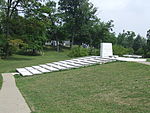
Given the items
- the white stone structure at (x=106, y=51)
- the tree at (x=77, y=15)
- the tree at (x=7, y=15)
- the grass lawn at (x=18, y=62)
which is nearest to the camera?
the white stone structure at (x=106, y=51)

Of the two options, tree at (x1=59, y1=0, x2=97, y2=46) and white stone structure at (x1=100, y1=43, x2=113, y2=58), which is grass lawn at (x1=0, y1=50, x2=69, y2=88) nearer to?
white stone structure at (x1=100, y1=43, x2=113, y2=58)

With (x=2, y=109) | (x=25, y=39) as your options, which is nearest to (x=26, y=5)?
(x=25, y=39)

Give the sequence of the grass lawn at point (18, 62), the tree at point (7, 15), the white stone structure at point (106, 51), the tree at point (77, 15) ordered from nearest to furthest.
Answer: the white stone structure at point (106, 51) → the grass lawn at point (18, 62) → the tree at point (7, 15) → the tree at point (77, 15)

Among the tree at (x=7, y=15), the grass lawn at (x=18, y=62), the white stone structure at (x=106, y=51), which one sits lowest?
the grass lawn at (x=18, y=62)

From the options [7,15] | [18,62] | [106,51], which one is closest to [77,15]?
[7,15]

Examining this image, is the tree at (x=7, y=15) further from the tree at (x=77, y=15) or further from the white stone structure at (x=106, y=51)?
the tree at (x=77, y=15)

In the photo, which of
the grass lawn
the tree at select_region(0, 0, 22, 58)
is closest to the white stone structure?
the grass lawn

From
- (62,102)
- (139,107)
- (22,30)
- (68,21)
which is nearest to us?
(139,107)

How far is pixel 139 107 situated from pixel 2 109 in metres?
3.62

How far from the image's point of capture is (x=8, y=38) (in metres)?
32.5

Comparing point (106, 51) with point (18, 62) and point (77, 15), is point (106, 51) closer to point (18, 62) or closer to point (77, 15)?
point (18, 62)

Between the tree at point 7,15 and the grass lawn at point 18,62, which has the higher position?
the tree at point 7,15

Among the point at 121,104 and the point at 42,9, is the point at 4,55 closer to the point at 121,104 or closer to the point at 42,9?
the point at 42,9

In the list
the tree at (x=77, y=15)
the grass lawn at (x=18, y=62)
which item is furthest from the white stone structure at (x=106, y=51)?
the tree at (x=77, y=15)
